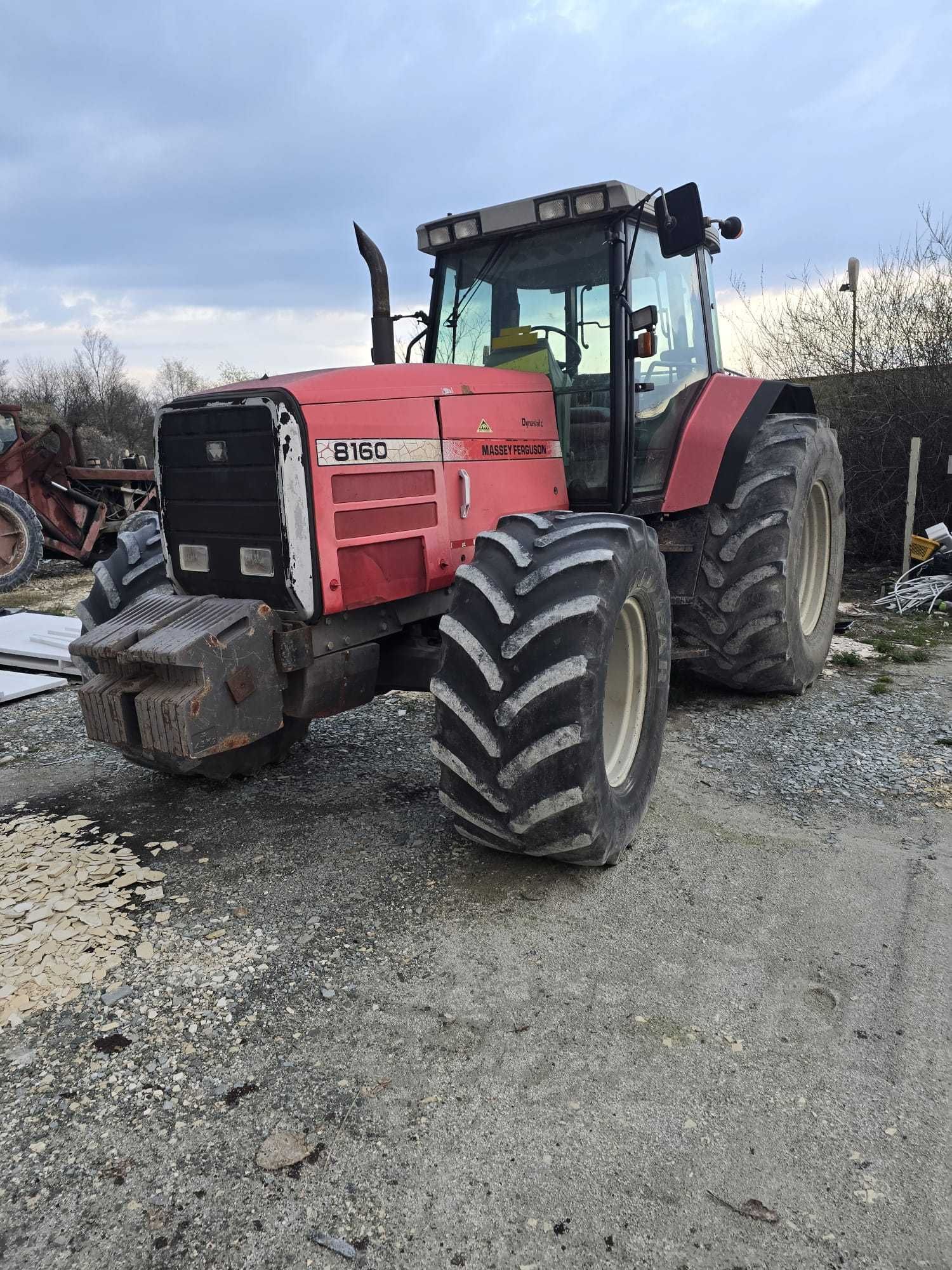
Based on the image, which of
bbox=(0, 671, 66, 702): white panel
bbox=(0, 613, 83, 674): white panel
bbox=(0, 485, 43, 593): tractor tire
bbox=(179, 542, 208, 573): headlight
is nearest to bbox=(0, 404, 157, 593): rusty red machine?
bbox=(0, 485, 43, 593): tractor tire

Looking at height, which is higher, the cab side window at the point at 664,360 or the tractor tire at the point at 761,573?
the cab side window at the point at 664,360

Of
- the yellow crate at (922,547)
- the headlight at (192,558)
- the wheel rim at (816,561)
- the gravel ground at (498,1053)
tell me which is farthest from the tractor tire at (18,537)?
the yellow crate at (922,547)

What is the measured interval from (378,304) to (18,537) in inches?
308

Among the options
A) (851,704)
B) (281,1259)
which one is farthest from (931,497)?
(281,1259)

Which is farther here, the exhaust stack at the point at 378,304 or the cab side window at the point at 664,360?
the cab side window at the point at 664,360

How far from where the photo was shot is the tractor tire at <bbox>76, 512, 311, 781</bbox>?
3.86 m

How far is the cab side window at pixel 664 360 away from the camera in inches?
162

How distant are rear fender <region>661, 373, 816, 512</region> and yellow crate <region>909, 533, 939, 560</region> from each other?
14.1ft

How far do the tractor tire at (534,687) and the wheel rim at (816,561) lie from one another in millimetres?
2949

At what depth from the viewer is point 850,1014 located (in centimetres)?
238

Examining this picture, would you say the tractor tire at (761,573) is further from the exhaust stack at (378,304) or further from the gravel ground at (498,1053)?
the exhaust stack at (378,304)

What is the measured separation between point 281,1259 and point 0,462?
1117 cm

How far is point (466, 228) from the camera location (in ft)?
13.4

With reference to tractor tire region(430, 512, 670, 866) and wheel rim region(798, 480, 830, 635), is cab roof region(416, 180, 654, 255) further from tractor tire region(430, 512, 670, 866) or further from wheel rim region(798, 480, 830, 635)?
wheel rim region(798, 480, 830, 635)
